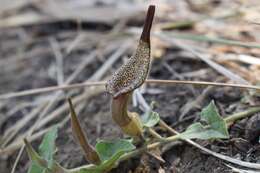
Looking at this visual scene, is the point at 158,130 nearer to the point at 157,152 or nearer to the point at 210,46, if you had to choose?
the point at 157,152

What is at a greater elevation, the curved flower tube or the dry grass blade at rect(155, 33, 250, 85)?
the curved flower tube

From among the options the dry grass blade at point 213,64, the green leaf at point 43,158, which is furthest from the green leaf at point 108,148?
the dry grass blade at point 213,64

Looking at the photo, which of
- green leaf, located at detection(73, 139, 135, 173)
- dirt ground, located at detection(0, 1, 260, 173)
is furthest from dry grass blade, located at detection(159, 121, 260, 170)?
green leaf, located at detection(73, 139, 135, 173)

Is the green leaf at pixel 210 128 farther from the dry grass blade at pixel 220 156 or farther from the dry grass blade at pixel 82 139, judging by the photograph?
the dry grass blade at pixel 82 139

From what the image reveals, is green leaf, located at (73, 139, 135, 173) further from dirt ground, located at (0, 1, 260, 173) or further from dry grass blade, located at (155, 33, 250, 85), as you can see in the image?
dry grass blade, located at (155, 33, 250, 85)

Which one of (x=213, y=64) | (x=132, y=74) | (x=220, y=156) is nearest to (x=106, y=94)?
(x=132, y=74)

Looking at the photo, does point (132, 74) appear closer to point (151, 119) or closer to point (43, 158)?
point (151, 119)
